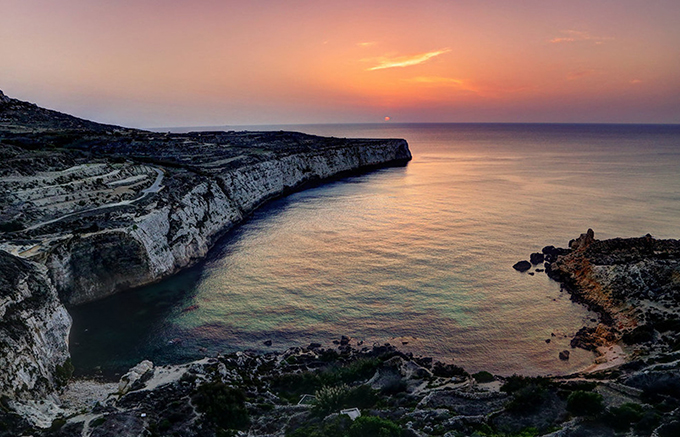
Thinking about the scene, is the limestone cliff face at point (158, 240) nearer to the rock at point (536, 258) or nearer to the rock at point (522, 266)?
the rock at point (522, 266)

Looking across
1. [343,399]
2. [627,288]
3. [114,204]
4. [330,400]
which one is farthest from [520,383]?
[114,204]

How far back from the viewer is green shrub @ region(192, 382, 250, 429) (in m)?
23.6

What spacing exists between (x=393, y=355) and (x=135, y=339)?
25.7 m

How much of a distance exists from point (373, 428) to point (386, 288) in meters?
26.8

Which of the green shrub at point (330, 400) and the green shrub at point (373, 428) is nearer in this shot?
the green shrub at point (373, 428)

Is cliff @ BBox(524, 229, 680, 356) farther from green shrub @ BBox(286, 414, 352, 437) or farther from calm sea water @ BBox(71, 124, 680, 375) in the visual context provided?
green shrub @ BBox(286, 414, 352, 437)

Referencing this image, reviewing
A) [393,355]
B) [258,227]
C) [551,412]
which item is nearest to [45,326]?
[393,355]

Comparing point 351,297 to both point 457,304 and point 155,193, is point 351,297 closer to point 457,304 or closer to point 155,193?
point 457,304

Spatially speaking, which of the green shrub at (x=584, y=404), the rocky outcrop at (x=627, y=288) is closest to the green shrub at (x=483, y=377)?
the green shrub at (x=584, y=404)

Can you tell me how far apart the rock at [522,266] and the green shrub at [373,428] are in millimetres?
37080

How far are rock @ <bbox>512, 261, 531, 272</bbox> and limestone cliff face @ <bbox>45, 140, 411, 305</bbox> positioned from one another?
153ft

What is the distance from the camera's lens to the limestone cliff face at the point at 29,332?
25.2 meters

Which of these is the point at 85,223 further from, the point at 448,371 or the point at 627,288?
the point at 627,288

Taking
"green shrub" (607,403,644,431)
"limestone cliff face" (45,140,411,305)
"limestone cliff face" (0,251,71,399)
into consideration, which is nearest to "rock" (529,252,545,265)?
"green shrub" (607,403,644,431)
